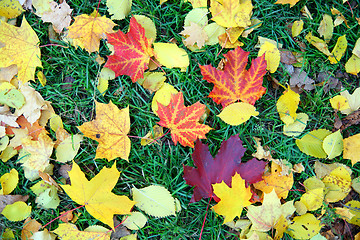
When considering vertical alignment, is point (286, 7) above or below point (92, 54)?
above

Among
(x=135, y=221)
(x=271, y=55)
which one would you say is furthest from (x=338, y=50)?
(x=135, y=221)

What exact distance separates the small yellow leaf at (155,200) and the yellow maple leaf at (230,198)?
1.07 feet

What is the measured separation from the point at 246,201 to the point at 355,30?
1.53 m

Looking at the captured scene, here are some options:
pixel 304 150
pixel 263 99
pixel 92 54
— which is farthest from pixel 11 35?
pixel 304 150

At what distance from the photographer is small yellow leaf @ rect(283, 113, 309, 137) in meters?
1.96

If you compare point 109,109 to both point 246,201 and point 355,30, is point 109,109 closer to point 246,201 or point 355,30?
point 246,201

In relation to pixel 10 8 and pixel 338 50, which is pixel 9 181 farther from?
pixel 338 50

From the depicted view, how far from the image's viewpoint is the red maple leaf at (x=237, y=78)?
1.83m

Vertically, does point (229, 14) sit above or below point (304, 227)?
above

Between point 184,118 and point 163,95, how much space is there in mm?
232

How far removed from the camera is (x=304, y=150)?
1.95m

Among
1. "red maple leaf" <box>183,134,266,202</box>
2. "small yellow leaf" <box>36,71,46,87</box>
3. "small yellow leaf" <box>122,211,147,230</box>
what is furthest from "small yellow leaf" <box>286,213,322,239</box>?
"small yellow leaf" <box>36,71,46,87</box>

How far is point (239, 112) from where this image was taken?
1.86 m

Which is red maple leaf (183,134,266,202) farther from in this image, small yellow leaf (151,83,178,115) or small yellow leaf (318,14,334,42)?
small yellow leaf (318,14,334,42)
